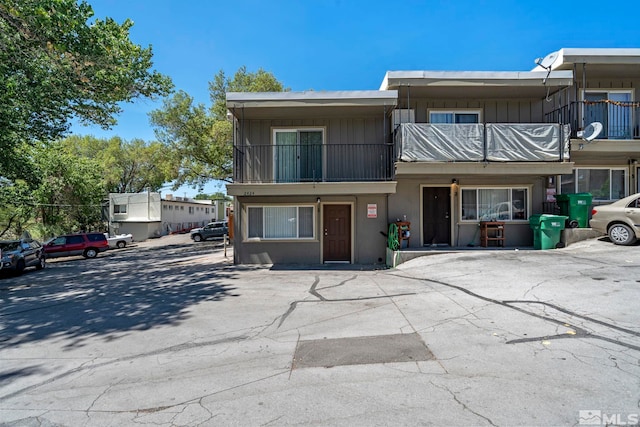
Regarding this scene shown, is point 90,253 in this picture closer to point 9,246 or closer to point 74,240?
point 74,240

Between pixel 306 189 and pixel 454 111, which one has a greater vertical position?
pixel 454 111

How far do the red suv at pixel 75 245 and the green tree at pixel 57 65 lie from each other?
1041 centimetres

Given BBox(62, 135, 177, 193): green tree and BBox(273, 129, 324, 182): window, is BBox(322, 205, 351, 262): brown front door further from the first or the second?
BBox(62, 135, 177, 193): green tree

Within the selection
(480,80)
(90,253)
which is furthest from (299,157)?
(90,253)

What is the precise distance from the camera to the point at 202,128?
75.4 ft

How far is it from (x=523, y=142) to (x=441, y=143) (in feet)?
8.90

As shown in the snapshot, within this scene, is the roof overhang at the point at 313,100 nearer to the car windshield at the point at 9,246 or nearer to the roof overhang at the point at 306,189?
the roof overhang at the point at 306,189

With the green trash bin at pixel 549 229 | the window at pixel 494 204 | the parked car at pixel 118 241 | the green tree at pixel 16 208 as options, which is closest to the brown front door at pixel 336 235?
the window at pixel 494 204

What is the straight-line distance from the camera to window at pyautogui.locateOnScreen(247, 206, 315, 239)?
13.2m

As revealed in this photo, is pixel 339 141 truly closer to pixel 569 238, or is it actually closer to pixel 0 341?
Result: pixel 569 238

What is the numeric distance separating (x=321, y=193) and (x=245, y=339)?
722 cm

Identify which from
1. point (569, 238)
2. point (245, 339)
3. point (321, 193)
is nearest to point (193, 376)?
point (245, 339)

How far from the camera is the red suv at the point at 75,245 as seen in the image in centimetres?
2256

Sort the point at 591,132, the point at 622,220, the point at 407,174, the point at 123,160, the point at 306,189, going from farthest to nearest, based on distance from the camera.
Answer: the point at 123,160
the point at 407,174
the point at 306,189
the point at 591,132
the point at 622,220
